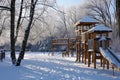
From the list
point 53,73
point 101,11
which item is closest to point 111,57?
point 53,73

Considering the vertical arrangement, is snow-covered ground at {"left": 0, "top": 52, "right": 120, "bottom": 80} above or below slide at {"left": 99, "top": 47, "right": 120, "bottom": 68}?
below

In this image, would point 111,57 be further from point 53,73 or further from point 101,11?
point 101,11

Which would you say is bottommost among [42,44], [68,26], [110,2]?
[42,44]

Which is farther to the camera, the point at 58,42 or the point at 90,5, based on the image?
the point at 90,5

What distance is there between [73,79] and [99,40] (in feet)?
18.3

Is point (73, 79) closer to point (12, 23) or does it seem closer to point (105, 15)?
point (12, 23)

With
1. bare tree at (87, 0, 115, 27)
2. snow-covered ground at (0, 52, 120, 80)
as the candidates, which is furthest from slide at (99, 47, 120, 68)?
bare tree at (87, 0, 115, 27)

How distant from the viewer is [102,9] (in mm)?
56625

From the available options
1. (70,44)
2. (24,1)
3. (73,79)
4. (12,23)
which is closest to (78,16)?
(70,44)

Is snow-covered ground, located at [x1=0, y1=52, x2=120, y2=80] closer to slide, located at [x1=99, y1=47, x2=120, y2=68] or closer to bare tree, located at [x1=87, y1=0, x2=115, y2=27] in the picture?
slide, located at [x1=99, y1=47, x2=120, y2=68]

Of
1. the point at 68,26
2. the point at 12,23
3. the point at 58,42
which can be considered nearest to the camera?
the point at 12,23

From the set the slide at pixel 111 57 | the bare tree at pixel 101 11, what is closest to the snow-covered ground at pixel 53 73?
the slide at pixel 111 57

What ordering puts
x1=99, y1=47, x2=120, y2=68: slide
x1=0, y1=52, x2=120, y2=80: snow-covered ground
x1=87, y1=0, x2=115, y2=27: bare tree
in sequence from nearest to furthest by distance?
x1=0, y1=52, x2=120, y2=80: snow-covered ground
x1=99, y1=47, x2=120, y2=68: slide
x1=87, y1=0, x2=115, y2=27: bare tree

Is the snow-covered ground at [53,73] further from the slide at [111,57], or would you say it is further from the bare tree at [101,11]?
the bare tree at [101,11]
